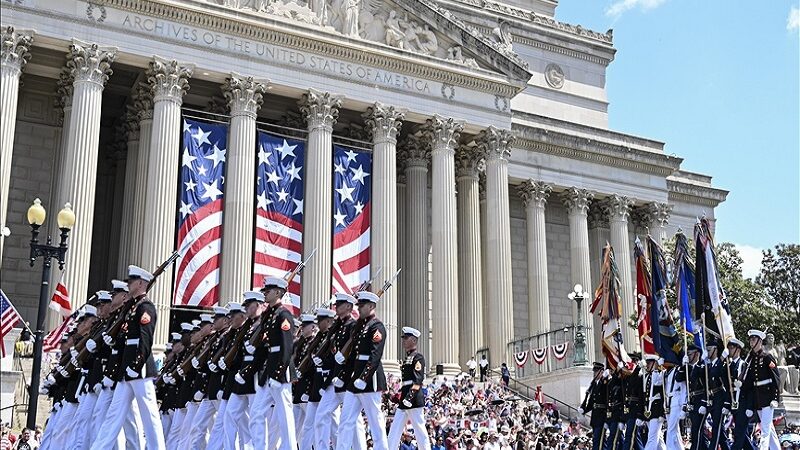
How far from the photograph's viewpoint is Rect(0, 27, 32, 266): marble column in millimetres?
27094

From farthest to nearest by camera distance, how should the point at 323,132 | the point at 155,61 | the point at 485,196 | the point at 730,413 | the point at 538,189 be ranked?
the point at 538,189
the point at 485,196
the point at 323,132
the point at 155,61
the point at 730,413

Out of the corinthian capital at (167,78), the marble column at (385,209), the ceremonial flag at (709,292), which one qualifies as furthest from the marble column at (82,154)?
the ceremonial flag at (709,292)

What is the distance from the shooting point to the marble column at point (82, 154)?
2728 centimetres

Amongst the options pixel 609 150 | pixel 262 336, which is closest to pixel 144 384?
pixel 262 336

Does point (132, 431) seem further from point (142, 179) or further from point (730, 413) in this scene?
point (142, 179)

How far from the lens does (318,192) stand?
104 ft

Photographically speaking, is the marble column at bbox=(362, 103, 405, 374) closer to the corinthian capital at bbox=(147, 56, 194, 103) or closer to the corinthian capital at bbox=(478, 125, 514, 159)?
the corinthian capital at bbox=(478, 125, 514, 159)

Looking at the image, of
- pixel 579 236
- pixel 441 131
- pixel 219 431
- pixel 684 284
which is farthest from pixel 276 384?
pixel 579 236

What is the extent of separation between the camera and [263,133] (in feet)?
103

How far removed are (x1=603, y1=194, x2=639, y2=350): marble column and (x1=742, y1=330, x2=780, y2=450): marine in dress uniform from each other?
2645 cm

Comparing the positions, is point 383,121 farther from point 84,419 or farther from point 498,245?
point 84,419

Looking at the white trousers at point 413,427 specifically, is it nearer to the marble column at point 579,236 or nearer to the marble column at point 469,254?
the marble column at point 469,254

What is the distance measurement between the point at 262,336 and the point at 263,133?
19.8 m

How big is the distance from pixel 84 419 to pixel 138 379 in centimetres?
138
